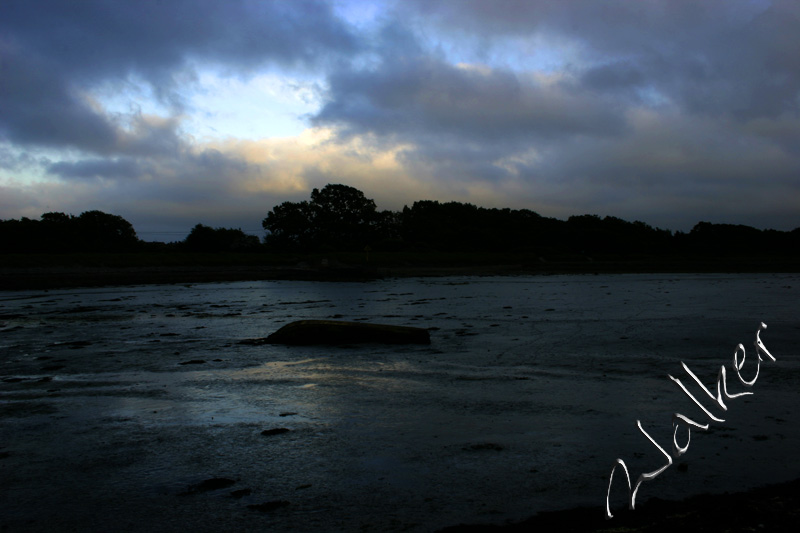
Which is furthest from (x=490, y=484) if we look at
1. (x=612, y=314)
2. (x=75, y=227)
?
(x=75, y=227)

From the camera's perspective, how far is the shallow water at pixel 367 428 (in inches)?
166

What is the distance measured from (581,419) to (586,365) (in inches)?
128

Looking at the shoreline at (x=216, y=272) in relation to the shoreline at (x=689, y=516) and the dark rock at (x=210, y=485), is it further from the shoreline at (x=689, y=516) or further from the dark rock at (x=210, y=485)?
the shoreline at (x=689, y=516)

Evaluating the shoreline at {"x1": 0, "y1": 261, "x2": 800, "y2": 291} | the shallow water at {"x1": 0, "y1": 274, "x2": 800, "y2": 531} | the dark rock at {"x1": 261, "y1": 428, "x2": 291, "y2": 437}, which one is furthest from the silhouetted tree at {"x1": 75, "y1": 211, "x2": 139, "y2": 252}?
the dark rock at {"x1": 261, "y1": 428, "x2": 291, "y2": 437}

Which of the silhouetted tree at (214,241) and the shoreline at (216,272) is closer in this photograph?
the shoreline at (216,272)

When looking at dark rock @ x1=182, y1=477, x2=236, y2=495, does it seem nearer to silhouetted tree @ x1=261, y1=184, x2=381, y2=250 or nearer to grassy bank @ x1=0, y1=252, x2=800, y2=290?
grassy bank @ x1=0, y1=252, x2=800, y2=290

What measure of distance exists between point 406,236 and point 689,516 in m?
102

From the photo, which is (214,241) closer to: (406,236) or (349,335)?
(406,236)

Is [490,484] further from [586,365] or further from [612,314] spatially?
[612,314]

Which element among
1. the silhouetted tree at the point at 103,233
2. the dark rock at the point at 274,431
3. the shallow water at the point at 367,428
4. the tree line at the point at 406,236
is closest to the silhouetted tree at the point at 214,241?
the tree line at the point at 406,236

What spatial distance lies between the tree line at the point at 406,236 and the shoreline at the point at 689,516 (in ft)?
232

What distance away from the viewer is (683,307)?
756 inches

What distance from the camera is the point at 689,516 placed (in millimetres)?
3613

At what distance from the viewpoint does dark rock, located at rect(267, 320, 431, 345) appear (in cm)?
1162
